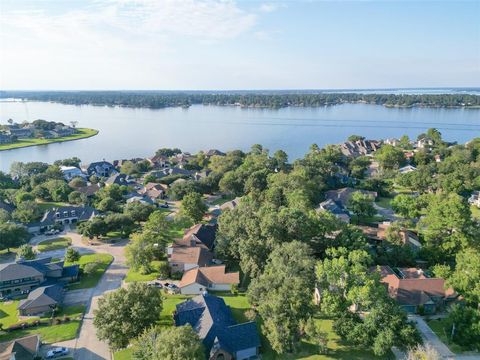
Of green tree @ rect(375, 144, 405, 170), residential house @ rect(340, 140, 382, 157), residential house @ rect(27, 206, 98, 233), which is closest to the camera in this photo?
residential house @ rect(27, 206, 98, 233)

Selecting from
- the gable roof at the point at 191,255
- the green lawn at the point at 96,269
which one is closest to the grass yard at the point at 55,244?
the green lawn at the point at 96,269

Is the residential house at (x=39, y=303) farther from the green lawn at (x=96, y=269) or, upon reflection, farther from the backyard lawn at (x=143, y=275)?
the backyard lawn at (x=143, y=275)

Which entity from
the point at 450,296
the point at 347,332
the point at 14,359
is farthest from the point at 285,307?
the point at 14,359

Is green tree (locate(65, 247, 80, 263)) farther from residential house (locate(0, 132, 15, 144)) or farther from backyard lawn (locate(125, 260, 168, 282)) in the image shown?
residential house (locate(0, 132, 15, 144))

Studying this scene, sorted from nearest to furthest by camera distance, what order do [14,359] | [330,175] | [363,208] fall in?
[14,359] < [363,208] < [330,175]

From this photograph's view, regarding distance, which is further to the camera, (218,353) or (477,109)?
(477,109)

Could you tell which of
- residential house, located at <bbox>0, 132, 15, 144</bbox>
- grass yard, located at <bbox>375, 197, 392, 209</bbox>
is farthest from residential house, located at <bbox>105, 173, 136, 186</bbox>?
residential house, located at <bbox>0, 132, 15, 144</bbox>

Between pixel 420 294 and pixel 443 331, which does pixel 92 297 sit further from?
pixel 443 331

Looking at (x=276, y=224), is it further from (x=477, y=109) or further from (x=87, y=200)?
(x=477, y=109)
